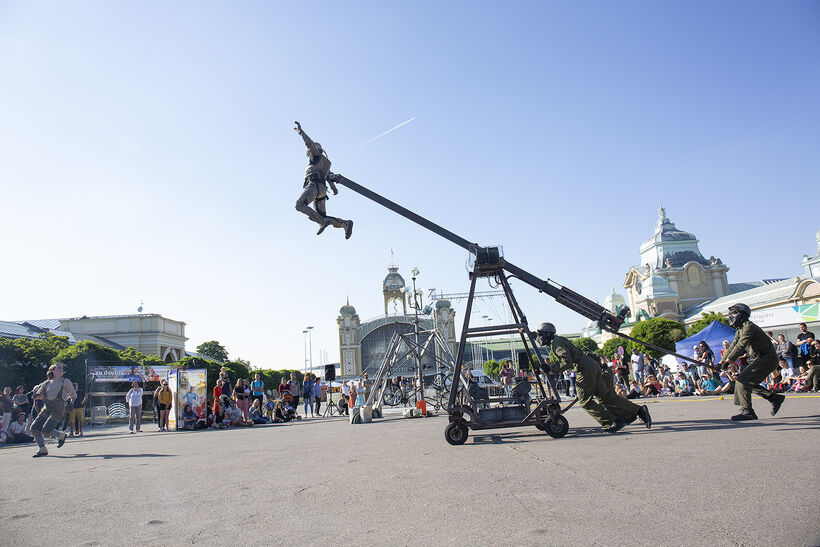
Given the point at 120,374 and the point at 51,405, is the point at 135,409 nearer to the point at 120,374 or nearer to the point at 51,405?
the point at 120,374

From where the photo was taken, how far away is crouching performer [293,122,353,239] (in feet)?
29.8

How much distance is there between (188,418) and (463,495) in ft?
51.3

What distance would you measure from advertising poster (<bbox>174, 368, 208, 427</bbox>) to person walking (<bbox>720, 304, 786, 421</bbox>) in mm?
15480

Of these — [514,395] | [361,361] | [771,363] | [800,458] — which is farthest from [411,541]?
[361,361]

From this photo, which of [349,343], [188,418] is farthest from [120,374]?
[349,343]

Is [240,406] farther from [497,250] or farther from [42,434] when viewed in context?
[497,250]

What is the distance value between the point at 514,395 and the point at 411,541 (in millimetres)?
6407

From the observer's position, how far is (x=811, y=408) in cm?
1023

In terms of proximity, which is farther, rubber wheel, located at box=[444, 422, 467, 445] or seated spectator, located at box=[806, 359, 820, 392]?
seated spectator, located at box=[806, 359, 820, 392]

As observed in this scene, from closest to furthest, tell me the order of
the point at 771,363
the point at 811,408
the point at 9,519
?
the point at 9,519 < the point at 771,363 < the point at 811,408

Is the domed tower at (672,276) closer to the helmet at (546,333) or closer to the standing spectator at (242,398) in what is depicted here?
the standing spectator at (242,398)

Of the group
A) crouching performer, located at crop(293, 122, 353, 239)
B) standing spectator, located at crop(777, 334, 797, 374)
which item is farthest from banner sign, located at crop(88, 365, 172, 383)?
standing spectator, located at crop(777, 334, 797, 374)

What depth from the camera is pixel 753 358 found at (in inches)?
355

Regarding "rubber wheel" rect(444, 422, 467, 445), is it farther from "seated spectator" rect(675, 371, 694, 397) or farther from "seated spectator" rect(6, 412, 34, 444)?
"seated spectator" rect(675, 371, 694, 397)
